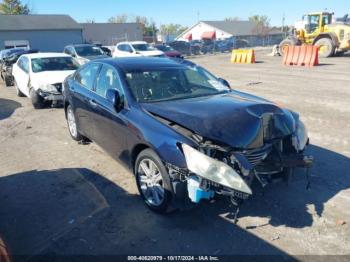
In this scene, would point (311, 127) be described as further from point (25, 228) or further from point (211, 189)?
point (25, 228)

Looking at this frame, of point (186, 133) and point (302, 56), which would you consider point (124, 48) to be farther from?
point (186, 133)


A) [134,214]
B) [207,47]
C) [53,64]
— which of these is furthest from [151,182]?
[207,47]

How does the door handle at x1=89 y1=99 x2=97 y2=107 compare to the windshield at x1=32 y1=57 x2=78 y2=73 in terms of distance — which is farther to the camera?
the windshield at x1=32 y1=57 x2=78 y2=73

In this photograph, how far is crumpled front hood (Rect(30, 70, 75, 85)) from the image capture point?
9906mm

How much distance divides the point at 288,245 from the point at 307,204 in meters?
0.91

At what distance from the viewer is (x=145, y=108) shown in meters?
4.20

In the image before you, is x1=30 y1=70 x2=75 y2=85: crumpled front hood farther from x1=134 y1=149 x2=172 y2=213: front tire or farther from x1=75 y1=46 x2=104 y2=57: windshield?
x1=75 y1=46 x2=104 y2=57: windshield

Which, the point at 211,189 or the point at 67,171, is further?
the point at 67,171

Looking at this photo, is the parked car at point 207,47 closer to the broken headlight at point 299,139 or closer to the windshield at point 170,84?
the windshield at point 170,84

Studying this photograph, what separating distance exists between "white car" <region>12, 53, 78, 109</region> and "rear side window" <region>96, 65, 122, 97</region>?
4918 millimetres

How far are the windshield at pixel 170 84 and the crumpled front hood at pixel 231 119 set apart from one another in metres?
0.28

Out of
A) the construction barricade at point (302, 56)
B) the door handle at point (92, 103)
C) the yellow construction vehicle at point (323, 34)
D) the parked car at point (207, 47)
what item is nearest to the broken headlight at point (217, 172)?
the door handle at point (92, 103)

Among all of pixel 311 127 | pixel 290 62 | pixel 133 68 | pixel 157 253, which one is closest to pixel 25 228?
pixel 157 253

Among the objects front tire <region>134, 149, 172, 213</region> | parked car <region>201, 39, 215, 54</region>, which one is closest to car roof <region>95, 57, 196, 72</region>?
front tire <region>134, 149, 172, 213</region>
